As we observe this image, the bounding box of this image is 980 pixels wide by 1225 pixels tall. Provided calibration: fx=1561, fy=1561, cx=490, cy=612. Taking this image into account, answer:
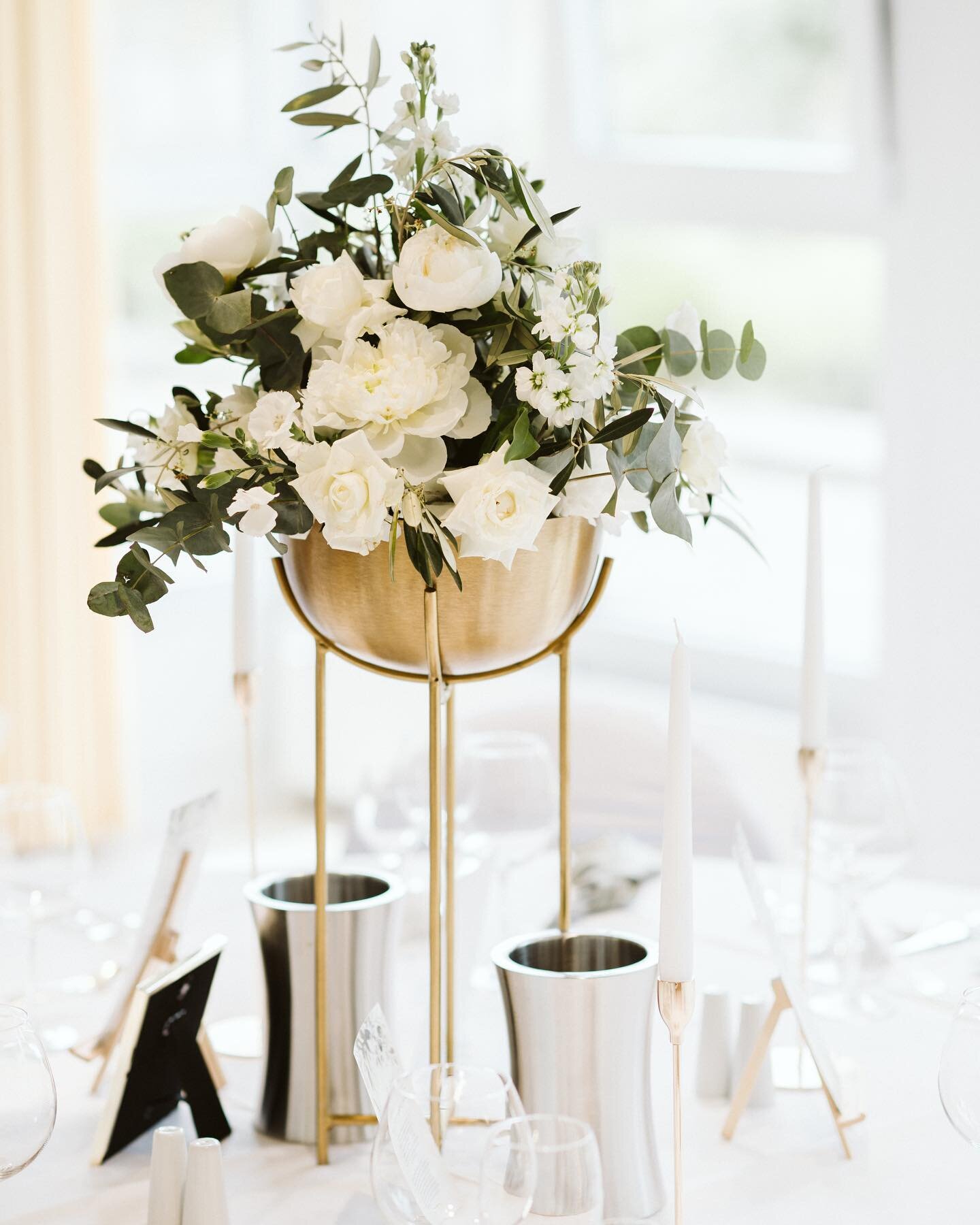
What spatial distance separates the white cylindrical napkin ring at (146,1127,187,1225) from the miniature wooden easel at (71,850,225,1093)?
241 millimetres

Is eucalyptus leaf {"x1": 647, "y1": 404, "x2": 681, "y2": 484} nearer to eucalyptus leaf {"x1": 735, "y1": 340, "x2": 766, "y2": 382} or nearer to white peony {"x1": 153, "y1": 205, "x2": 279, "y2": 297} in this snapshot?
eucalyptus leaf {"x1": 735, "y1": 340, "x2": 766, "y2": 382}

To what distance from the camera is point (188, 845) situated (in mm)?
1265

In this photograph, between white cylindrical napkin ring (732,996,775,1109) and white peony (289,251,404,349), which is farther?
white cylindrical napkin ring (732,996,775,1109)

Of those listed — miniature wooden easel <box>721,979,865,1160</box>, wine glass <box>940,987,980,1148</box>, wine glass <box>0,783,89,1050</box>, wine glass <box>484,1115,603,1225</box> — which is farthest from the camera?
wine glass <box>0,783,89,1050</box>

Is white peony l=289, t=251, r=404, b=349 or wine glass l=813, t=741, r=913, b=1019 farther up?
white peony l=289, t=251, r=404, b=349

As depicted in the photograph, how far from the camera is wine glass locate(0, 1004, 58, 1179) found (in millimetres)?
947

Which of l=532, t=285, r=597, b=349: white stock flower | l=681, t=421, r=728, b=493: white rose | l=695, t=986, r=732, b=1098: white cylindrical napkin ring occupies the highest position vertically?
l=532, t=285, r=597, b=349: white stock flower

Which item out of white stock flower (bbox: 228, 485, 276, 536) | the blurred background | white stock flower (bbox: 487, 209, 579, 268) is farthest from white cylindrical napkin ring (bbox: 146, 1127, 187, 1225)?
the blurred background

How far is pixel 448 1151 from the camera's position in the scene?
96 cm

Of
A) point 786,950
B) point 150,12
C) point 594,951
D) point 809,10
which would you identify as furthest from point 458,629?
point 150,12

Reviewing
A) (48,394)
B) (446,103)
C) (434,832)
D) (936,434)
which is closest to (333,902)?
(434,832)

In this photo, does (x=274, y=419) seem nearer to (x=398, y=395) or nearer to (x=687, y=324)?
(x=398, y=395)

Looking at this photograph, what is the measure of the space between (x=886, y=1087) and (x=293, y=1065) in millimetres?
493

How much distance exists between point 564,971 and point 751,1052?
0.75ft
